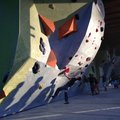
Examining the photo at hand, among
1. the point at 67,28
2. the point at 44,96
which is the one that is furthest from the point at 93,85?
the point at 67,28

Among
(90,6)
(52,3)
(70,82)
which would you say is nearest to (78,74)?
(70,82)

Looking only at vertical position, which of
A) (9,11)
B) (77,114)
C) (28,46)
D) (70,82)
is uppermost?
(9,11)

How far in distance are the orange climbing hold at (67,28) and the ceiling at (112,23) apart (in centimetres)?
784

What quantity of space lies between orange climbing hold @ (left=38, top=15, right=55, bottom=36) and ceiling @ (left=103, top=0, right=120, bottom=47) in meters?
10.2

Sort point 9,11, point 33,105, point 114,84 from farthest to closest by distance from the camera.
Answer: point 114,84 → point 33,105 → point 9,11

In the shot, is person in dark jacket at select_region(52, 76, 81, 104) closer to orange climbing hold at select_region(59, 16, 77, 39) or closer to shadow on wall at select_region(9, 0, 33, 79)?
orange climbing hold at select_region(59, 16, 77, 39)

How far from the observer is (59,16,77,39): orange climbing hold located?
864 inches

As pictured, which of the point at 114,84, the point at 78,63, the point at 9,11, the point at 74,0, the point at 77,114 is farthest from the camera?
the point at 114,84

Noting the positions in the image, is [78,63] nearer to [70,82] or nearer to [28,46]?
[70,82]

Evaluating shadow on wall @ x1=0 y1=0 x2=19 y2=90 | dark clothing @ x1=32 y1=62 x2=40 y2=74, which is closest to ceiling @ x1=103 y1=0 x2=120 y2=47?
dark clothing @ x1=32 y1=62 x2=40 y2=74

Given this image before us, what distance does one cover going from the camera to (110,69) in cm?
4262

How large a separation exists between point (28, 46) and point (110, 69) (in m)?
25.4

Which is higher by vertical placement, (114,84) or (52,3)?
(52,3)

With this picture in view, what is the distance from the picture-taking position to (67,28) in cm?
2219
